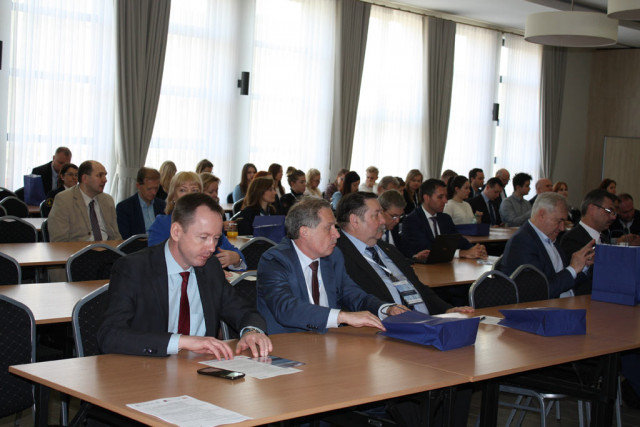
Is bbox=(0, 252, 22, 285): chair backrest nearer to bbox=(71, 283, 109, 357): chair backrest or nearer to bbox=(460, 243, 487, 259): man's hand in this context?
bbox=(71, 283, 109, 357): chair backrest

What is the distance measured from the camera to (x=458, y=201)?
991cm

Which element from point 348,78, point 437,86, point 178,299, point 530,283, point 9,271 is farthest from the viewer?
point 437,86

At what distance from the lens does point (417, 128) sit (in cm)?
1416

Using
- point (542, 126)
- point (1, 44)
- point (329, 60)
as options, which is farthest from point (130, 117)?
point (542, 126)

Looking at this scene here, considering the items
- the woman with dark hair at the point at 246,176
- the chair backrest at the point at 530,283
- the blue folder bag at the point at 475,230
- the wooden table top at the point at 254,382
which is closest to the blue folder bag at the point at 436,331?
the wooden table top at the point at 254,382

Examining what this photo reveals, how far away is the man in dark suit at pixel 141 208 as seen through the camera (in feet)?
22.4

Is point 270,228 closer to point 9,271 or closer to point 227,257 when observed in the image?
point 227,257

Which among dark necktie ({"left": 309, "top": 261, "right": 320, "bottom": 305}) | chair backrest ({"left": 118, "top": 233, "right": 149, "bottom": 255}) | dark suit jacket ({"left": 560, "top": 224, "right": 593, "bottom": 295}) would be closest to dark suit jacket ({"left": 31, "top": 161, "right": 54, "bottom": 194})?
chair backrest ({"left": 118, "top": 233, "right": 149, "bottom": 255})

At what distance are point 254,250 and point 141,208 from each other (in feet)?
5.05

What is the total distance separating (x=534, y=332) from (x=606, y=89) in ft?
48.7

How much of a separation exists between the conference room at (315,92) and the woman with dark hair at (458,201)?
0.64m

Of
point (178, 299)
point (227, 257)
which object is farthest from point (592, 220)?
point (178, 299)

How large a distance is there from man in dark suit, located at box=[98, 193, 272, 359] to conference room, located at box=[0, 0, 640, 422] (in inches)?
91.6

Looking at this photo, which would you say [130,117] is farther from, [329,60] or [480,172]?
[480,172]
